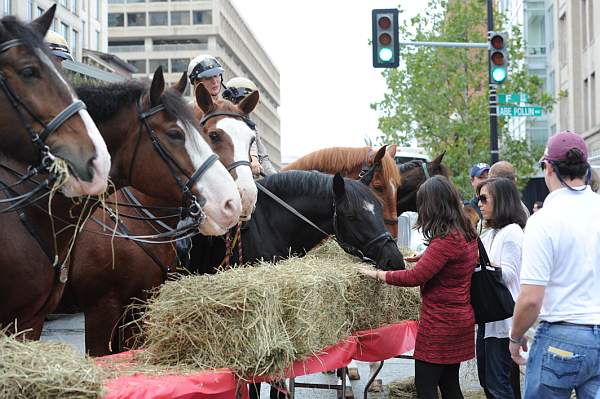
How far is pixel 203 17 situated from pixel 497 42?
3682 inches

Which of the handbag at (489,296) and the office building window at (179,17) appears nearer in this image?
the handbag at (489,296)

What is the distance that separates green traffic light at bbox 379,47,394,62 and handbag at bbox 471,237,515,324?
9868mm

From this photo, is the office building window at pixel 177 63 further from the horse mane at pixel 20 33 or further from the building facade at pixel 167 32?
the horse mane at pixel 20 33

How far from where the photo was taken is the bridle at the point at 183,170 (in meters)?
5.07

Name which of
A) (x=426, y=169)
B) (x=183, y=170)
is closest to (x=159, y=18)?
(x=426, y=169)

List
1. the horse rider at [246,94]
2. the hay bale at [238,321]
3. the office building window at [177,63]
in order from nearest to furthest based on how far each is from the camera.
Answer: the hay bale at [238,321], the horse rider at [246,94], the office building window at [177,63]

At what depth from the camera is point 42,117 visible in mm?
4133

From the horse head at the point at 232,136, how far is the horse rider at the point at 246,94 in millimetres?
856

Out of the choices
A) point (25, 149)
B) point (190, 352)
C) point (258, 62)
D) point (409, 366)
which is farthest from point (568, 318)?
point (258, 62)

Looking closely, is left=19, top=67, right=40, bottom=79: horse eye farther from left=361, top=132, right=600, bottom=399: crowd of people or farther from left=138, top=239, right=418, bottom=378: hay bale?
left=361, top=132, right=600, bottom=399: crowd of people

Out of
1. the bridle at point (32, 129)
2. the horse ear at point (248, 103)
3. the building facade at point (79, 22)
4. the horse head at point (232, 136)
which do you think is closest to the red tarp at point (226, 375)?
the bridle at point (32, 129)

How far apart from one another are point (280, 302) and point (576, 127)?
3730cm

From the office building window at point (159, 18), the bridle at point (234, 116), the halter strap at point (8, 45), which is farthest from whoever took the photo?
the office building window at point (159, 18)

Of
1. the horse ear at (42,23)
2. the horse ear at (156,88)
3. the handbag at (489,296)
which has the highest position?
the horse ear at (42,23)
